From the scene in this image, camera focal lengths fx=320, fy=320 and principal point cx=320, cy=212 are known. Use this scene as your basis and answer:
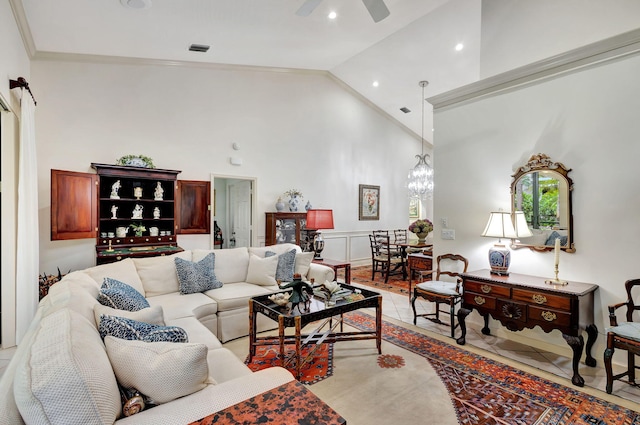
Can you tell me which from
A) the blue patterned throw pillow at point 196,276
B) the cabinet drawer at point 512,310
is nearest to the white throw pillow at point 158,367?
the blue patterned throw pillow at point 196,276

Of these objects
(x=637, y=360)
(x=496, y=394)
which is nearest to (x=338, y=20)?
(x=496, y=394)

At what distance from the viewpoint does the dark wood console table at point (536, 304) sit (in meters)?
2.60

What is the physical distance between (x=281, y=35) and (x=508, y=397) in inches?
197

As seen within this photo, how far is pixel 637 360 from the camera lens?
272 cm

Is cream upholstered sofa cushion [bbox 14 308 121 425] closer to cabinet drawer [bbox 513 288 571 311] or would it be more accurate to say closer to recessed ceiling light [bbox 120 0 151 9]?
cabinet drawer [bbox 513 288 571 311]

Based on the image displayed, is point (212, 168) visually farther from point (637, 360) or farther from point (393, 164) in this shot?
point (637, 360)

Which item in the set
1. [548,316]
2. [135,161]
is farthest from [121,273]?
[548,316]

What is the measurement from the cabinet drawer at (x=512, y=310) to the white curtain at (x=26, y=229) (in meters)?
4.68

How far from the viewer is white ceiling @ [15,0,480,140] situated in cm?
363

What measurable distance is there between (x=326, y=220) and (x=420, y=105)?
4.15 metres

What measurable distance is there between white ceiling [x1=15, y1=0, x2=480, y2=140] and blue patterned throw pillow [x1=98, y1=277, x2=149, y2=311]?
2.95 meters

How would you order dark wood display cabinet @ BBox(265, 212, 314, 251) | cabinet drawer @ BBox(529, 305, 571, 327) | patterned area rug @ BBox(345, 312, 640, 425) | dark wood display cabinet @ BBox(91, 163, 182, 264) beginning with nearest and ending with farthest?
patterned area rug @ BBox(345, 312, 640, 425) < cabinet drawer @ BBox(529, 305, 571, 327) < dark wood display cabinet @ BBox(91, 163, 182, 264) < dark wood display cabinet @ BBox(265, 212, 314, 251)

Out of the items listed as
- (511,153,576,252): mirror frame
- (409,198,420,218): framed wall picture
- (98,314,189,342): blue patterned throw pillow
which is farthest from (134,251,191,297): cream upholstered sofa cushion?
(409,198,420,218): framed wall picture

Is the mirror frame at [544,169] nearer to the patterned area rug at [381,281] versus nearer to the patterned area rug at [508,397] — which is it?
the patterned area rug at [508,397]
